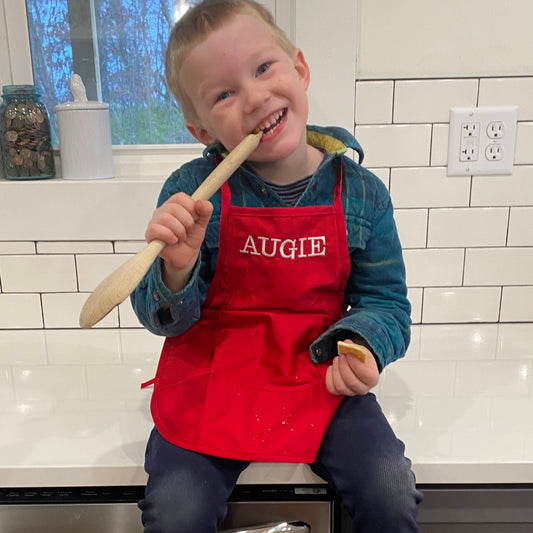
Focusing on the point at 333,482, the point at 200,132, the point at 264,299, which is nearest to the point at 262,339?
the point at 264,299

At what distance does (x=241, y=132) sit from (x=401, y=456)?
0.46 metres

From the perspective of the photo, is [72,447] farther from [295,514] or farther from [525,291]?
[525,291]

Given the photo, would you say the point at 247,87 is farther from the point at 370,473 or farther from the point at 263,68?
the point at 370,473

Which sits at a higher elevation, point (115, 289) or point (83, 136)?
point (83, 136)

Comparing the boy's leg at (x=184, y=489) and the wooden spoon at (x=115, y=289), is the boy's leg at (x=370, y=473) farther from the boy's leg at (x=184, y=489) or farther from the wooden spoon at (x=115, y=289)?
the wooden spoon at (x=115, y=289)

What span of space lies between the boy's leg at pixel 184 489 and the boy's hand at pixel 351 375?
0.50ft

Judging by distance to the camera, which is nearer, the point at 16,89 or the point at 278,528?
the point at 278,528

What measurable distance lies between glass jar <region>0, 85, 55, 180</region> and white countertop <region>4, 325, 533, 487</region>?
1.55 ft

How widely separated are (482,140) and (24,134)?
0.86 meters

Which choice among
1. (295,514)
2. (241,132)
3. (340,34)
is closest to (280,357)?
(295,514)

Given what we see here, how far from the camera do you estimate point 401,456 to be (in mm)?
721

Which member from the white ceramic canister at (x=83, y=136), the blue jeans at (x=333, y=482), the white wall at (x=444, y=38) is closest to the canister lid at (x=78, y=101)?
the white ceramic canister at (x=83, y=136)

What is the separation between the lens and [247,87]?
2.48 feet

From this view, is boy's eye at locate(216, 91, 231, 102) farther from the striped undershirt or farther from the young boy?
the striped undershirt
